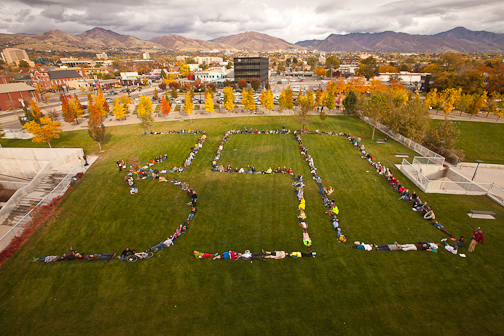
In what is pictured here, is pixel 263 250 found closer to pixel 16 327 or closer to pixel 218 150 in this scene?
pixel 16 327

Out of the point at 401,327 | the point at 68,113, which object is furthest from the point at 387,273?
the point at 68,113

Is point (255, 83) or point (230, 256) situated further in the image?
point (255, 83)

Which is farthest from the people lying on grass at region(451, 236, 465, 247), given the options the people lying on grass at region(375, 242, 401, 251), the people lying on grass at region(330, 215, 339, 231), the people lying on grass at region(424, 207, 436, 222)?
the people lying on grass at region(330, 215, 339, 231)

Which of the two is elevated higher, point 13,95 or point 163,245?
point 13,95

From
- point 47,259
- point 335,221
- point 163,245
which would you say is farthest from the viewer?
point 335,221

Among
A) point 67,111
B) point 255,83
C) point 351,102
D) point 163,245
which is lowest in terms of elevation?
point 163,245

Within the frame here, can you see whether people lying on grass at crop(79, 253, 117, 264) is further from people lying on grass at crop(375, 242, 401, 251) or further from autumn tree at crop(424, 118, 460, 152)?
autumn tree at crop(424, 118, 460, 152)

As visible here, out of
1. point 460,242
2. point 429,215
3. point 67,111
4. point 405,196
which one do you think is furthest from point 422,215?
point 67,111

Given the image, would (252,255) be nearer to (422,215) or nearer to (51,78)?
(422,215)
